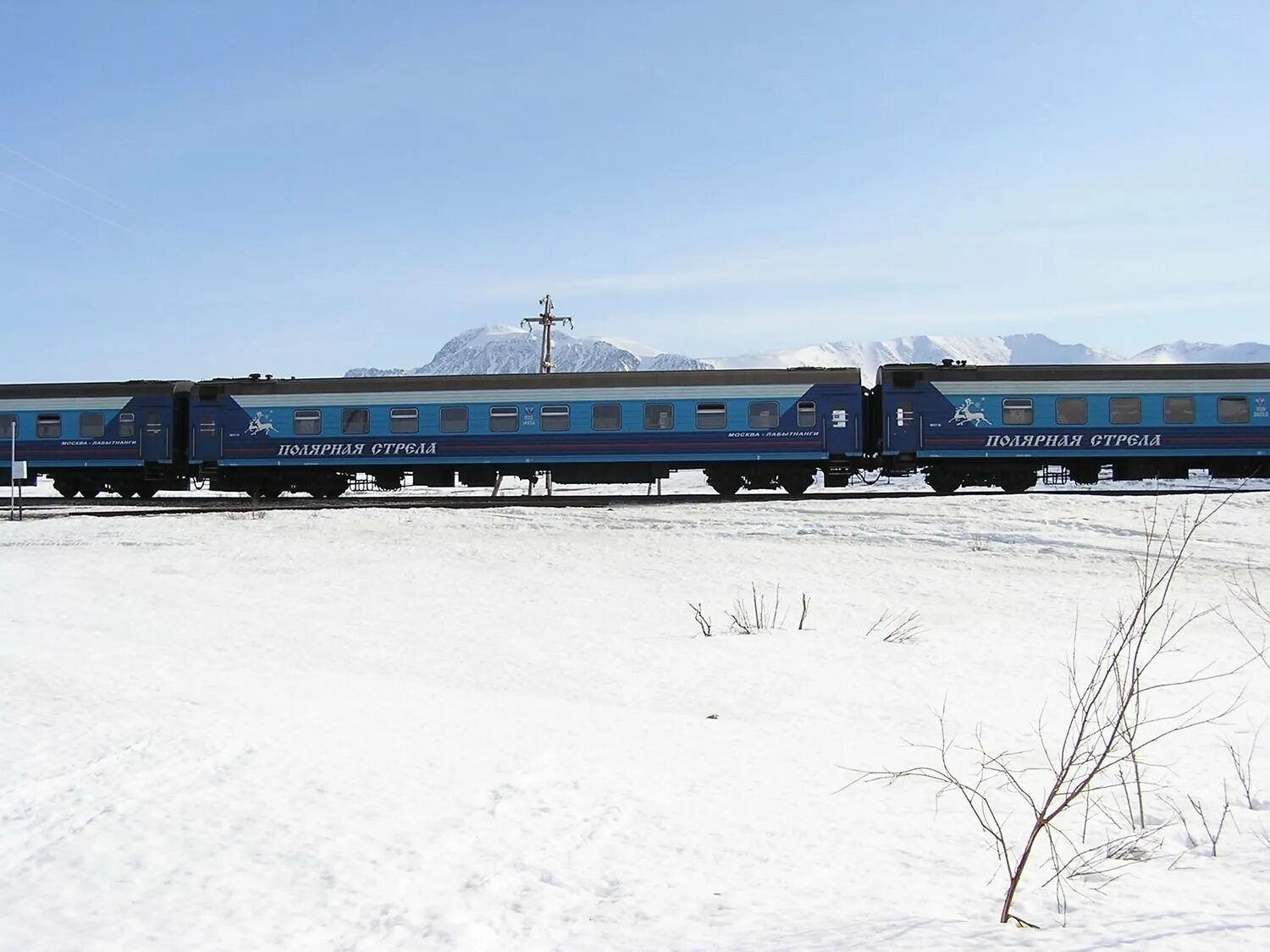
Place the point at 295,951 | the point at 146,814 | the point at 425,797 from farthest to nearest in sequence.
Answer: the point at 425,797, the point at 146,814, the point at 295,951

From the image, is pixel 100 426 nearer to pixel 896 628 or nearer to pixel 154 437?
pixel 154 437

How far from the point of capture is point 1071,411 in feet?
76.8

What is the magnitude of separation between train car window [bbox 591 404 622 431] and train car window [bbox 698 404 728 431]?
1.96 meters

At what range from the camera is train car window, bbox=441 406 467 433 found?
24.1 meters

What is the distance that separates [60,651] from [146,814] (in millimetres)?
3504

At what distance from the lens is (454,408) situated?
24078 mm

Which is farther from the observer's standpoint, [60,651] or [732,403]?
[732,403]

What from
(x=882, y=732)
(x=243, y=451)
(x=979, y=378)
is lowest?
(x=882, y=732)

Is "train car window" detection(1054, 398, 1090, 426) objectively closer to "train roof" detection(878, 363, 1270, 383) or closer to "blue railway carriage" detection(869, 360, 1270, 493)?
"blue railway carriage" detection(869, 360, 1270, 493)

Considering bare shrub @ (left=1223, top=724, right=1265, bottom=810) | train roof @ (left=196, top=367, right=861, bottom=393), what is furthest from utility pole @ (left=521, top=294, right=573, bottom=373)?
bare shrub @ (left=1223, top=724, right=1265, bottom=810)

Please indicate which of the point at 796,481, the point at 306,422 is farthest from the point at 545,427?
the point at 796,481

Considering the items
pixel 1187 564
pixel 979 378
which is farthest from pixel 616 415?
pixel 1187 564

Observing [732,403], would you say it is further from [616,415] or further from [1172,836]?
[1172,836]

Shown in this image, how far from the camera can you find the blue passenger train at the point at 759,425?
23469mm
